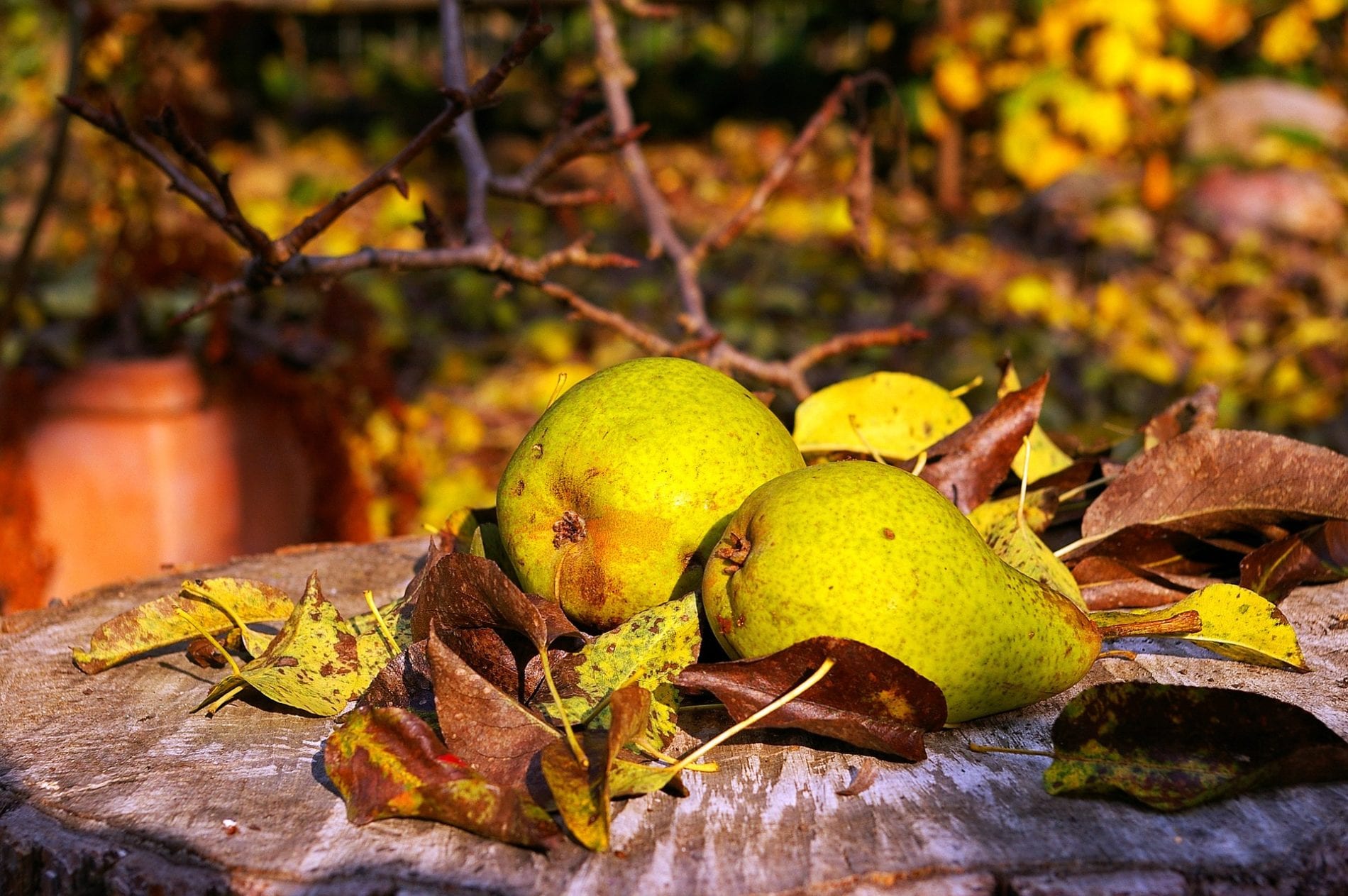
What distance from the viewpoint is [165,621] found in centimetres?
150

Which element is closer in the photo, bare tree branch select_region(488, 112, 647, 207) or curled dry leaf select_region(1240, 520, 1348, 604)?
curled dry leaf select_region(1240, 520, 1348, 604)

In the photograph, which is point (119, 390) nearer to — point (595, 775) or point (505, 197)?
point (505, 197)

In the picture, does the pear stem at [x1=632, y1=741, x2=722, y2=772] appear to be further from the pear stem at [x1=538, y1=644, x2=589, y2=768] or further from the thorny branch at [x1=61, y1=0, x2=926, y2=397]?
the thorny branch at [x1=61, y1=0, x2=926, y2=397]

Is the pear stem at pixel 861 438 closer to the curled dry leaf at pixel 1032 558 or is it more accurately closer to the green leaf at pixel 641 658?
the curled dry leaf at pixel 1032 558

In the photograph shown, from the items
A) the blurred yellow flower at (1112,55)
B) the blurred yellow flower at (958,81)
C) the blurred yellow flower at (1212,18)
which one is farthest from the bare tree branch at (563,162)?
the blurred yellow flower at (1212,18)

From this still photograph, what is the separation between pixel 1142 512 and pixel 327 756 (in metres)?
1.17

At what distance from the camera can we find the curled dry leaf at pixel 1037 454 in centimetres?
184

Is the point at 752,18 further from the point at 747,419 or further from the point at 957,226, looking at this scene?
the point at 747,419

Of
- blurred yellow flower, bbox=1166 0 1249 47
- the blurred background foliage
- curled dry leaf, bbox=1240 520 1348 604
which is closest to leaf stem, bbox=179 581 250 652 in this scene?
curled dry leaf, bbox=1240 520 1348 604

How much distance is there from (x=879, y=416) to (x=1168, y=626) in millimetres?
620

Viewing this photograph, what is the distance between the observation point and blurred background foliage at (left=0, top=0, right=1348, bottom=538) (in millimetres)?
4230

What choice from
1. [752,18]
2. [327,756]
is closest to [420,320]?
[752,18]

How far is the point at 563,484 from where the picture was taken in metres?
1.39

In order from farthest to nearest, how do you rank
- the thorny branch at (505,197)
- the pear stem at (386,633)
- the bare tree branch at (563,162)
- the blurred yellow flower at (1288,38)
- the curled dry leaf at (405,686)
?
the blurred yellow flower at (1288,38)
the bare tree branch at (563,162)
the thorny branch at (505,197)
the pear stem at (386,633)
the curled dry leaf at (405,686)
